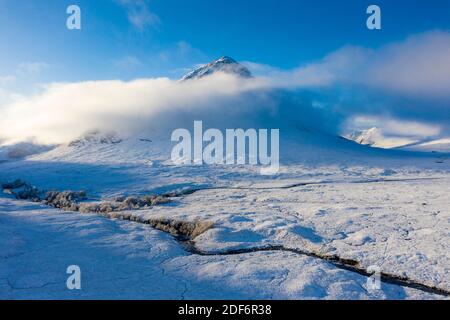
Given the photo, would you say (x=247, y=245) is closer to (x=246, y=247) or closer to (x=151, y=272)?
(x=246, y=247)

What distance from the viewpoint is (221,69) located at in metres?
109

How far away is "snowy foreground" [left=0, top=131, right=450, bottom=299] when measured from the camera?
9.33 metres

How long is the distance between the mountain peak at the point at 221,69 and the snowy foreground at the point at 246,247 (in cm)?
8293

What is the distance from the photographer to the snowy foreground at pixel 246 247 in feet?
30.6

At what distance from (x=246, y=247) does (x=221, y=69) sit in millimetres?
99695

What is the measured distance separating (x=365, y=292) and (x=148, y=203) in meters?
15.7

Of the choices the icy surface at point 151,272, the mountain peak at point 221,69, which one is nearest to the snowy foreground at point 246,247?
the icy surface at point 151,272

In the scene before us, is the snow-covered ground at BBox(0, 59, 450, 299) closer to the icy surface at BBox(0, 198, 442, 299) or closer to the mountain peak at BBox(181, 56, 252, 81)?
the icy surface at BBox(0, 198, 442, 299)

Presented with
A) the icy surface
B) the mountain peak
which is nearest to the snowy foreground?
the icy surface

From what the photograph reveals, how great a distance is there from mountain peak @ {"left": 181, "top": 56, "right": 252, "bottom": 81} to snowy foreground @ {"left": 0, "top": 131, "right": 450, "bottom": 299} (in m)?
82.9

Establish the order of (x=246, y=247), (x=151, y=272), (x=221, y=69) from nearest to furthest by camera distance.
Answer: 1. (x=151, y=272)
2. (x=246, y=247)
3. (x=221, y=69)

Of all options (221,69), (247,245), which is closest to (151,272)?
(247,245)
